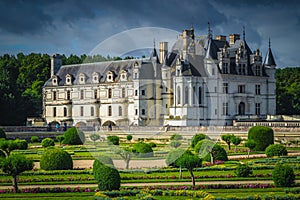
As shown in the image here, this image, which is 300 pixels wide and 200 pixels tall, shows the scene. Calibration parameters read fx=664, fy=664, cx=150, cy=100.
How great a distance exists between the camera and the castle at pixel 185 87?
5603 cm

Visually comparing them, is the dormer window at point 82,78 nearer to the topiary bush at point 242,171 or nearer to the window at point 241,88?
the window at point 241,88

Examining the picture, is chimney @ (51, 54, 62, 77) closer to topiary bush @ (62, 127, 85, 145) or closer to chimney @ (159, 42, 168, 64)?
chimney @ (159, 42, 168, 64)

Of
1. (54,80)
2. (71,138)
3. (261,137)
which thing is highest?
(54,80)

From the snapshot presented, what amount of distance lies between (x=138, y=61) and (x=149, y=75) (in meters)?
1.66

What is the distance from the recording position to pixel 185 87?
182 ft

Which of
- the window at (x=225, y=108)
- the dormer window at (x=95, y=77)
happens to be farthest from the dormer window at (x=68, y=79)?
the window at (x=225, y=108)

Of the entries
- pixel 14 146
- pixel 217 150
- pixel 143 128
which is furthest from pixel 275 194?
pixel 143 128

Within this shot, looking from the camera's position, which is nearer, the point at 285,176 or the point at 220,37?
the point at 285,176

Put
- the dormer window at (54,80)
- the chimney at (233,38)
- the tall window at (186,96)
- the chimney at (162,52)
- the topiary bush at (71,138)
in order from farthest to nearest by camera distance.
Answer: the dormer window at (54,80) → the chimney at (233,38) → the chimney at (162,52) → the tall window at (186,96) → the topiary bush at (71,138)

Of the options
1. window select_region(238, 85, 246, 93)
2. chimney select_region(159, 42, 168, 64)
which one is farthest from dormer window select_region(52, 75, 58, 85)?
window select_region(238, 85, 246, 93)

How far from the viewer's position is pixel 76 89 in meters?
67.2

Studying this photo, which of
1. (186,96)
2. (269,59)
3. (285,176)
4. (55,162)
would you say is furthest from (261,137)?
(269,59)

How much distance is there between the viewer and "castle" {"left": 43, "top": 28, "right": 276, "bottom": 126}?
56031mm

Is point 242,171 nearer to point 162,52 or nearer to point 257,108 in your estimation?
point 162,52
